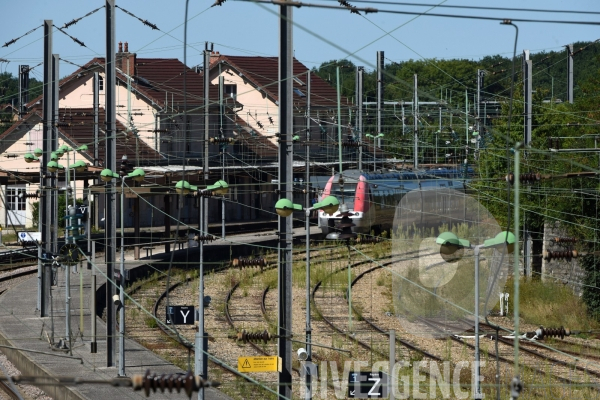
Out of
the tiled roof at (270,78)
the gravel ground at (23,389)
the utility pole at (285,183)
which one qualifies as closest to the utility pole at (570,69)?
the tiled roof at (270,78)

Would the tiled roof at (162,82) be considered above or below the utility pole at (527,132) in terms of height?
above

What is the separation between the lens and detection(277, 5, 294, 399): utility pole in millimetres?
10945

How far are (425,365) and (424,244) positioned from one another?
344 centimetres

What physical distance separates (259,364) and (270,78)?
41874 millimetres

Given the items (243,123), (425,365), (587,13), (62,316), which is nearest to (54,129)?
(62,316)

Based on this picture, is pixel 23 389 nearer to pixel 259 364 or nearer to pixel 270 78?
pixel 259 364

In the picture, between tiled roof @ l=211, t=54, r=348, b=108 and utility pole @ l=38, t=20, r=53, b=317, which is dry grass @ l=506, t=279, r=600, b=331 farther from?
tiled roof @ l=211, t=54, r=348, b=108

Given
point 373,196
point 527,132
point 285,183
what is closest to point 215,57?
point 373,196

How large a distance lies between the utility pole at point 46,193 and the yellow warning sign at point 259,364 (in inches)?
366

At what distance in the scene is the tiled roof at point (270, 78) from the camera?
49969 mm

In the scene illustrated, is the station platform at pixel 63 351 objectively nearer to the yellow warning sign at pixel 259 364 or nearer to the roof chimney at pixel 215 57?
the yellow warning sign at pixel 259 364

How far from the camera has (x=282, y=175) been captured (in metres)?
11.2

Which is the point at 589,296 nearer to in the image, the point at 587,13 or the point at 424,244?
the point at 424,244

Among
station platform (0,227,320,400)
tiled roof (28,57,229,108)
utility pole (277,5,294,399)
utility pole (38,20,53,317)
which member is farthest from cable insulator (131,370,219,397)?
tiled roof (28,57,229,108)
